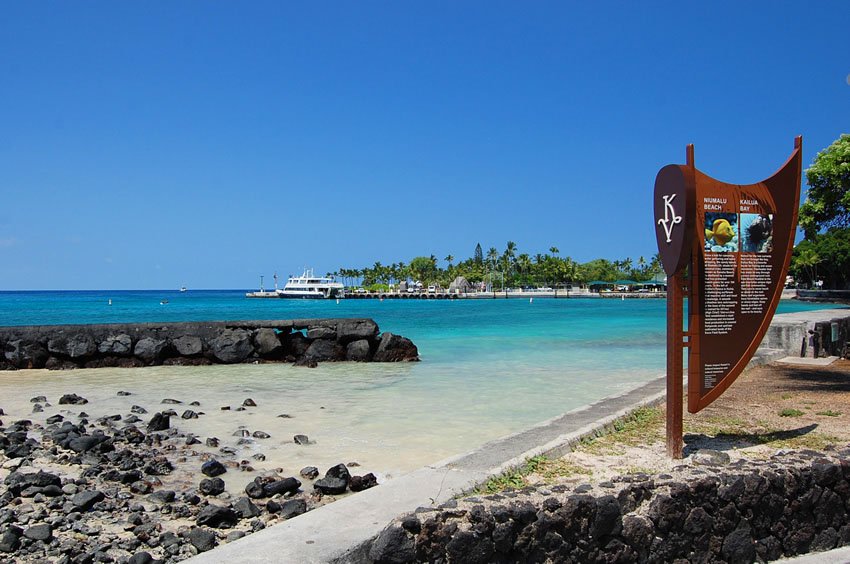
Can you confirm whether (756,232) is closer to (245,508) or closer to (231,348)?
(245,508)

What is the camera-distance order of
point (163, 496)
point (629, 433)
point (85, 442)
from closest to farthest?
1. point (163, 496)
2. point (629, 433)
3. point (85, 442)

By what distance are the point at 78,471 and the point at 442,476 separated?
381 centimetres

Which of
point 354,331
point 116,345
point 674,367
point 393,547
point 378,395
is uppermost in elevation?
point 674,367

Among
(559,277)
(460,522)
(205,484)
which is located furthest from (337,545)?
(559,277)

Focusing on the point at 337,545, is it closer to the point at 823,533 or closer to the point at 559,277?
the point at 823,533

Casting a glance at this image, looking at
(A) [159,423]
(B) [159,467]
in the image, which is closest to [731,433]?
(B) [159,467]

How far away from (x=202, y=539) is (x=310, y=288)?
135373mm

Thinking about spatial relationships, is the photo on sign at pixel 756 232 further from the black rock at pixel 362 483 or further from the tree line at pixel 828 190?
the tree line at pixel 828 190

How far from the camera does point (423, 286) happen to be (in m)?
170

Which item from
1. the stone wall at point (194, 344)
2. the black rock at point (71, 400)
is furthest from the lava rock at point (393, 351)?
the black rock at point (71, 400)

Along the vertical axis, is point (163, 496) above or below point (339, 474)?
below

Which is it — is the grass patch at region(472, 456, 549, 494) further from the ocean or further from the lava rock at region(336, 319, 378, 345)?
the lava rock at region(336, 319, 378, 345)

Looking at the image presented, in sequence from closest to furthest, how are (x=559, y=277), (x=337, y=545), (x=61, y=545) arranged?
(x=337, y=545)
(x=61, y=545)
(x=559, y=277)

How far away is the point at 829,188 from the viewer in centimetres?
1122
